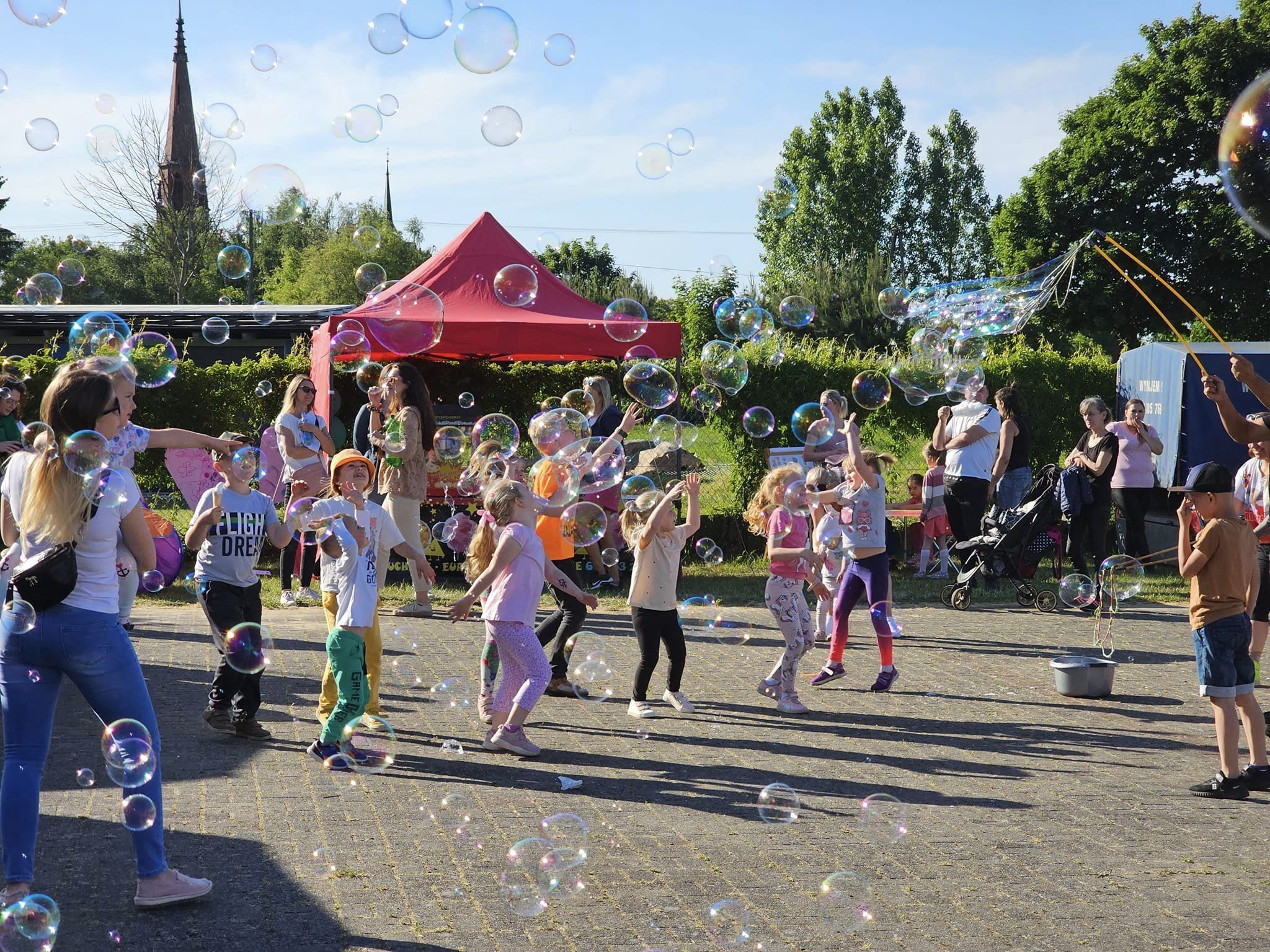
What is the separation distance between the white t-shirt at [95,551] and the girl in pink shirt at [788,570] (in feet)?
12.5

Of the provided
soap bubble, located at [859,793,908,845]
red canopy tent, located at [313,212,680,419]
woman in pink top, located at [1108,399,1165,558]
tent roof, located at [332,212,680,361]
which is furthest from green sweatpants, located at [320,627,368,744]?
woman in pink top, located at [1108,399,1165,558]

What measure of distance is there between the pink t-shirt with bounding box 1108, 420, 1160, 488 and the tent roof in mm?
4451

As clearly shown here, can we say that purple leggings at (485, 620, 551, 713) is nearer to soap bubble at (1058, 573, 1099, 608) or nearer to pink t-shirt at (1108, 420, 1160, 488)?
soap bubble at (1058, 573, 1099, 608)

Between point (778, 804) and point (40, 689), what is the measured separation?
294 cm

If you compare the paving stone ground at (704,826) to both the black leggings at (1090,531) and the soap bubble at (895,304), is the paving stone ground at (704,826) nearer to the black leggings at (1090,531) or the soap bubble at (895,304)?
the black leggings at (1090,531)

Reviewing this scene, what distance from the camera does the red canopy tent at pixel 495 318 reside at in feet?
38.3

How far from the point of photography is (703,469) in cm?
1565

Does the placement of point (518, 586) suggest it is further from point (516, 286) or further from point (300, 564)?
point (300, 564)

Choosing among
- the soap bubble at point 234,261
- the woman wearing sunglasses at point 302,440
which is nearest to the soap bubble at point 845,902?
the woman wearing sunglasses at point 302,440

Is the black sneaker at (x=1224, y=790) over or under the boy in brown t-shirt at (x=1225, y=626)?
under

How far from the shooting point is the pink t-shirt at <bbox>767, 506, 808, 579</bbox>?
22.8ft

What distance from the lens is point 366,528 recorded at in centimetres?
588

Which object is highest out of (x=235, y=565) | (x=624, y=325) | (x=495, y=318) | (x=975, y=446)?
(x=495, y=318)

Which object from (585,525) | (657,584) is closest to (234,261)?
(585,525)
